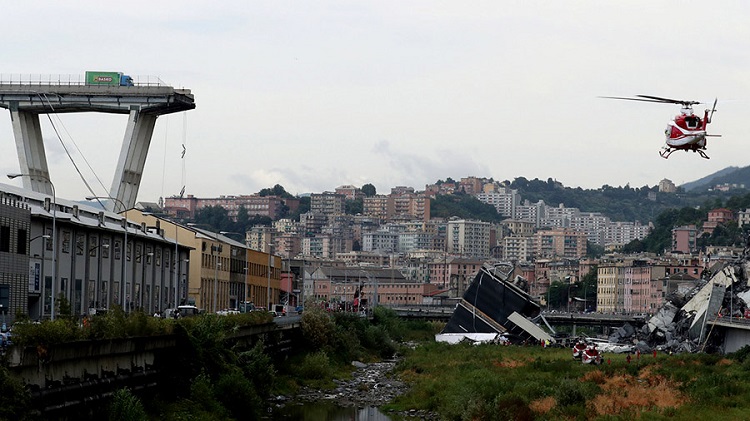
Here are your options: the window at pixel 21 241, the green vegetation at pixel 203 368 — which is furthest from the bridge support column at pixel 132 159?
the window at pixel 21 241

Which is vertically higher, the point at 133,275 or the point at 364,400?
the point at 133,275

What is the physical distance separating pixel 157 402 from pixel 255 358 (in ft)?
55.8

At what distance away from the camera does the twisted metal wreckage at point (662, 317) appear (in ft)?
315

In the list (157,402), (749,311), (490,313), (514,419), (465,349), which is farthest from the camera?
(490,313)

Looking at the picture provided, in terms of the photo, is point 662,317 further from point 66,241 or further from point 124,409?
point 124,409

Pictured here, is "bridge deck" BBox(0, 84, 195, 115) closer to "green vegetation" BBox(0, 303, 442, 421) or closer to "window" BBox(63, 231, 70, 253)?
"green vegetation" BBox(0, 303, 442, 421)

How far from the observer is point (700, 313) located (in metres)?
102

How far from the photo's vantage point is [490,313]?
128 m

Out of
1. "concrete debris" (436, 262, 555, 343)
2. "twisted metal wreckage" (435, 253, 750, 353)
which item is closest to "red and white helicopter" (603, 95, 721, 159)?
"twisted metal wreckage" (435, 253, 750, 353)

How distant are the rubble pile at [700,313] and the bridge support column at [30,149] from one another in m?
46.0

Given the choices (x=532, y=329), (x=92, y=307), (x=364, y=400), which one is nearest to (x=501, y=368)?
(x=364, y=400)

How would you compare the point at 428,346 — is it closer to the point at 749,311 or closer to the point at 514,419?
the point at 749,311

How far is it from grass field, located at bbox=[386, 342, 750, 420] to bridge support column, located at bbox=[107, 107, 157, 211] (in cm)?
2399

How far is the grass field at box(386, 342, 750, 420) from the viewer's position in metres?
54.0
